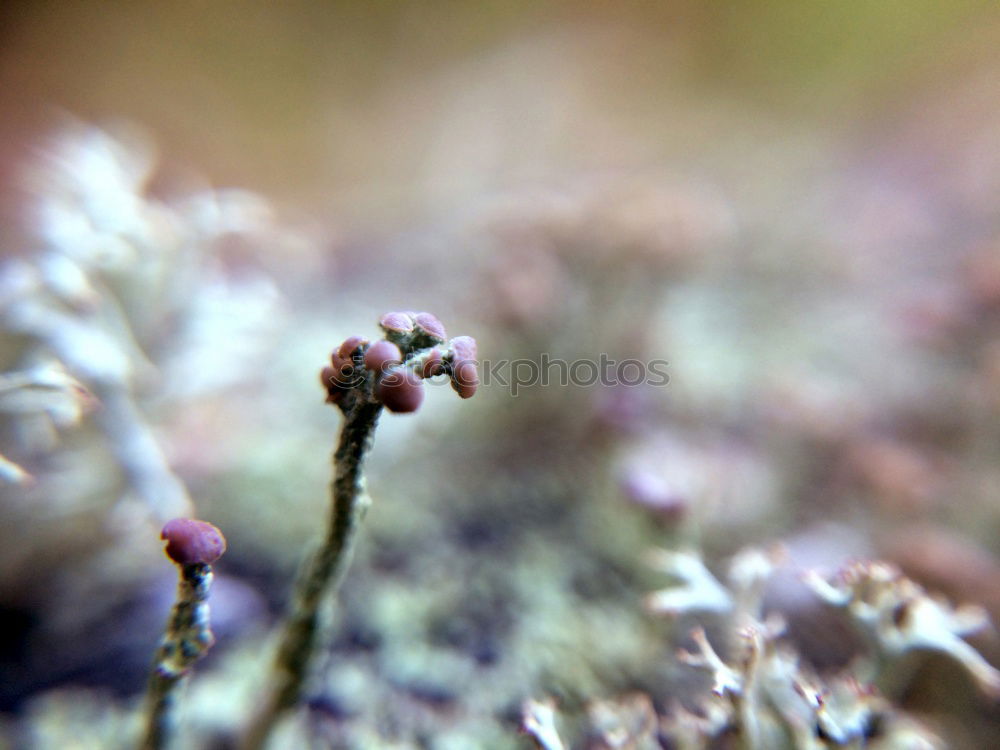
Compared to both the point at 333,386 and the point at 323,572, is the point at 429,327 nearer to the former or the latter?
the point at 333,386

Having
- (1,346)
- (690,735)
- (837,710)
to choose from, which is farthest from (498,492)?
(1,346)

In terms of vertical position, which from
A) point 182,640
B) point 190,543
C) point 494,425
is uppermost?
point 190,543

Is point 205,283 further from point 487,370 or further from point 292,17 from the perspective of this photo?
point 292,17

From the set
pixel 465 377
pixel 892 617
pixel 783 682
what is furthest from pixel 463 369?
pixel 892 617

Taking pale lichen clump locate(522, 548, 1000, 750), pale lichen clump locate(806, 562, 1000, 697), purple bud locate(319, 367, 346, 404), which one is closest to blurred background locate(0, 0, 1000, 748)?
pale lichen clump locate(522, 548, 1000, 750)

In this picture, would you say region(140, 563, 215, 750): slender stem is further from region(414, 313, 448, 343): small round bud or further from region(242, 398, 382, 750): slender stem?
region(414, 313, 448, 343): small round bud

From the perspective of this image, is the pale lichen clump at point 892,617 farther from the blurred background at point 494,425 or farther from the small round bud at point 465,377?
the small round bud at point 465,377
